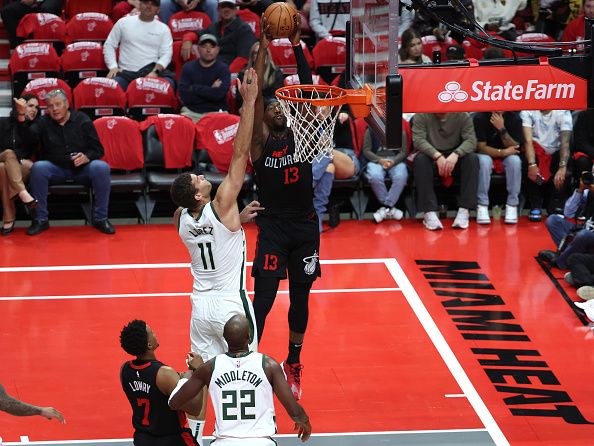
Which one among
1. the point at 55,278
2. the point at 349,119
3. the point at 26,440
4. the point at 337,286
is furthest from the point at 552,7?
the point at 26,440

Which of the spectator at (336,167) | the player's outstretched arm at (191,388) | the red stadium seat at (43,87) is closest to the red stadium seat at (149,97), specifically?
the red stadium seat at (43,87)

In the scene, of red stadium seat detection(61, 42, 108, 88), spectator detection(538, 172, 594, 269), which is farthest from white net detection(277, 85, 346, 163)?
red stadium seat detection(61, 42, 108, 88)

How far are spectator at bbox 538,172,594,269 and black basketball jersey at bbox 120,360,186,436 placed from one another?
5.66 metres

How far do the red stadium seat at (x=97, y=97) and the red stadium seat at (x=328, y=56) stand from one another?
2632 mm

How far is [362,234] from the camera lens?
12641mm

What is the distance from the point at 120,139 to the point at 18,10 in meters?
3.27

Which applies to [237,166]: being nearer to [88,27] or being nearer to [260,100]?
[260,100]


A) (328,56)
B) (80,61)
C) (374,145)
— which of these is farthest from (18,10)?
(374,145)

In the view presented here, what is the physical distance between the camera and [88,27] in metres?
14.8

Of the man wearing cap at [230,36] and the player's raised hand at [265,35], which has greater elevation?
the player's raised hand at [265,35]

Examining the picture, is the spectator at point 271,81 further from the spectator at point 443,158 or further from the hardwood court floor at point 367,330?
A: the hardwood court floor at point 367,330

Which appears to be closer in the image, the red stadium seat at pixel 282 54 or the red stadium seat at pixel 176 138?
the red stadium seat at pixel 176 138

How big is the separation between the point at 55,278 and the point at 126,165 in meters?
2.21

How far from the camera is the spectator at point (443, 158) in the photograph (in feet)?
42.0
